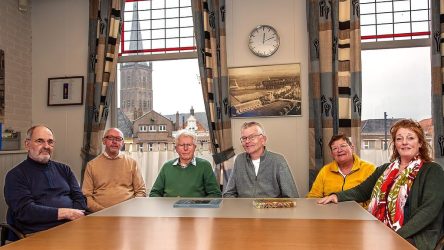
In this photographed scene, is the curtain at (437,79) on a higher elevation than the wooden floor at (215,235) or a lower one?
higher

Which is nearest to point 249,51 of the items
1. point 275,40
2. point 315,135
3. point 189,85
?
point 275,40

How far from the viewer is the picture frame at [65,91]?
4688 mm

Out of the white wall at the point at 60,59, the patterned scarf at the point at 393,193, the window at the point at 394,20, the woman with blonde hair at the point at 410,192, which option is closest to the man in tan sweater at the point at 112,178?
the white wall at the point at 60,59

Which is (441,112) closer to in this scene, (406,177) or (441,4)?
(441,4)

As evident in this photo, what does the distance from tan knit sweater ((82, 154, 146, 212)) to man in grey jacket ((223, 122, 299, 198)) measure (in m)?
1.01

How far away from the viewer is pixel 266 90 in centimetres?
411

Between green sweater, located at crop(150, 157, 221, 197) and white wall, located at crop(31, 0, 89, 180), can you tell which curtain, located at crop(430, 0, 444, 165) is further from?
white wall, located at crop(31, 0, 89, 180)

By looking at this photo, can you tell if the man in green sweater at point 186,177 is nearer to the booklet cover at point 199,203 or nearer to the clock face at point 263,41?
the booklet cover at point 199,203

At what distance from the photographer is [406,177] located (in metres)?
2.25

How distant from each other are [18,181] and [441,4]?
12.7 ft

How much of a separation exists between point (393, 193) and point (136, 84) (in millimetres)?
3293

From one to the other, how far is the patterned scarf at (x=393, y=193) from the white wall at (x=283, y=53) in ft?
5.38

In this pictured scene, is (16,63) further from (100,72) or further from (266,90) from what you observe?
(266,90)

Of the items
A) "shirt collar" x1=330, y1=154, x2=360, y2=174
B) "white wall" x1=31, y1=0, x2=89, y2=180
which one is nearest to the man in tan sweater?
"white wall" x1=31, y1=0, x2=89, y2=180
